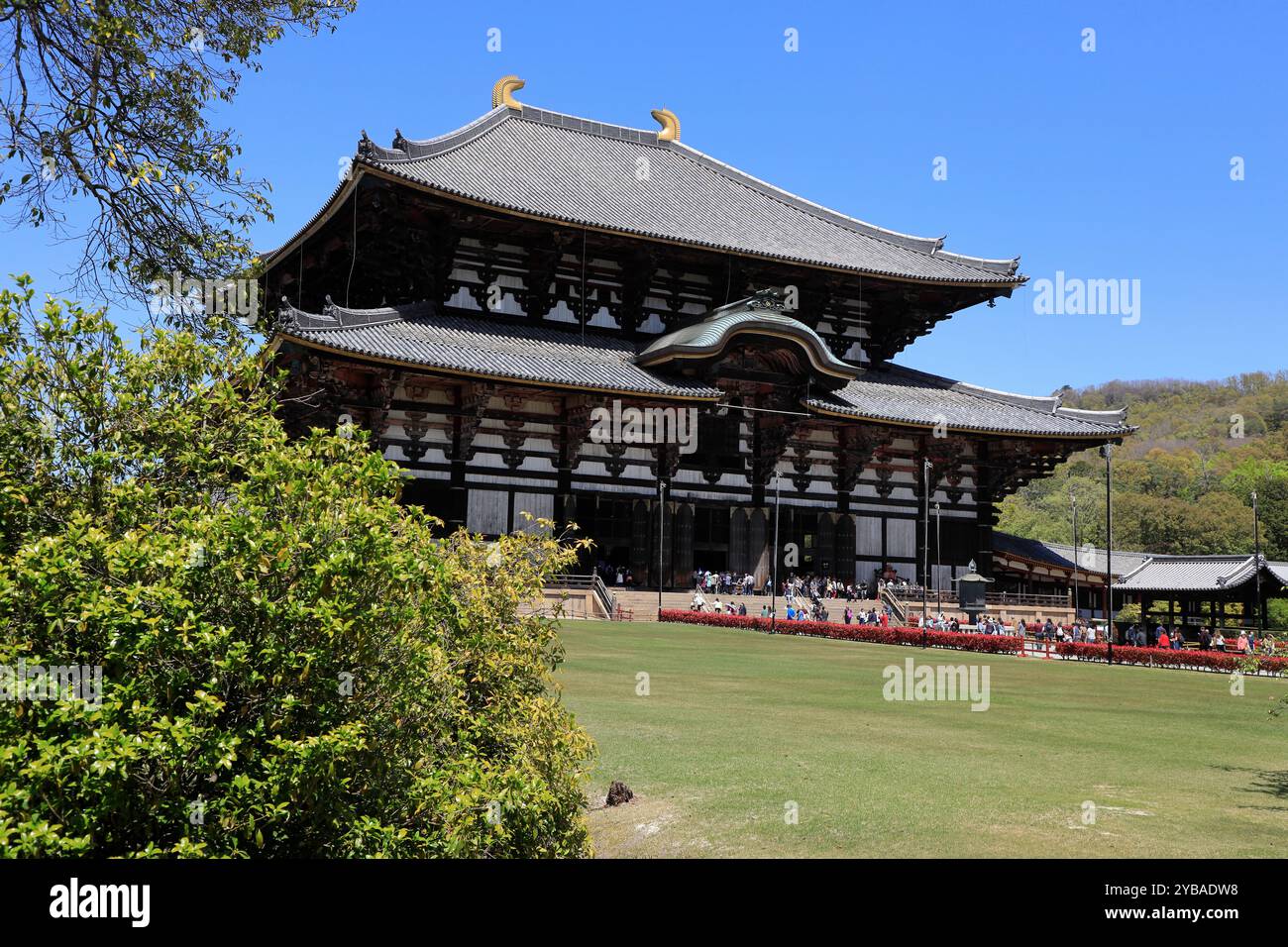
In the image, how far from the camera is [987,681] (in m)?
19.9

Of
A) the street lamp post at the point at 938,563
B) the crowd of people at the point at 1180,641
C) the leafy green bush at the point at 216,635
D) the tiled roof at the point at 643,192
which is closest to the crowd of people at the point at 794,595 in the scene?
the street lamp post at the point at 938,563

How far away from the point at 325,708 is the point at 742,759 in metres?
6.63

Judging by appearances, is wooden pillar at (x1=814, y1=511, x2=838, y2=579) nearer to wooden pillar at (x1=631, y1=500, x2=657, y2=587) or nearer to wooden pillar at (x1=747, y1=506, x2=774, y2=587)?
wooden pillar at (x1=747, y1=506, x2=774, y2=587)

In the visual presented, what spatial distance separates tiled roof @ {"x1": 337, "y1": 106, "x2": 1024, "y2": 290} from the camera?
36.1 meters

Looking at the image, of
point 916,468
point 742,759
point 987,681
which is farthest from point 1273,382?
point 742,759

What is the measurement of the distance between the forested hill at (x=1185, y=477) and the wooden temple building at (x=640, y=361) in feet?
41.1

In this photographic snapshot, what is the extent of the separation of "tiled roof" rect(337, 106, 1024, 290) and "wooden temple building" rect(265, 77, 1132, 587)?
18 cm

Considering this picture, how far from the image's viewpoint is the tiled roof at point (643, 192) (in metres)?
36.1

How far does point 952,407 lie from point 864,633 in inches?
587

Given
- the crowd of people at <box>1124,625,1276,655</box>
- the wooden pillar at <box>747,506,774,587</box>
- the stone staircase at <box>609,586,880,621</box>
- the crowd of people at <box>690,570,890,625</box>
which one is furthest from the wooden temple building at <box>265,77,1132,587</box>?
the crowd of people at <box>1124,625,1276,655</box>

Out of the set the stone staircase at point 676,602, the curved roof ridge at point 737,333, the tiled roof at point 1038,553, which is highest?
the curved roof ridge at point 737,333

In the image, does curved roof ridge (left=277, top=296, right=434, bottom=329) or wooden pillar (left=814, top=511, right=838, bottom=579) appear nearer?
curved roof ridge (left=277, top=296, right=434, bottom=329)

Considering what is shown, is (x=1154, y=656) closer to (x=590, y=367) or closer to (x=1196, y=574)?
(x=590, y=367)

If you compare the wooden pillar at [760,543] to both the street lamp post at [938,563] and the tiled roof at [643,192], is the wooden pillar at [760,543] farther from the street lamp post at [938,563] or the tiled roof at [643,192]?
the tiled roof at [643,192]
